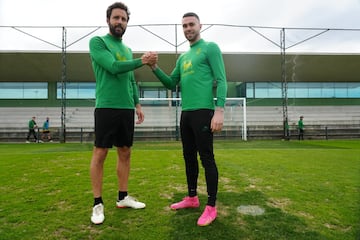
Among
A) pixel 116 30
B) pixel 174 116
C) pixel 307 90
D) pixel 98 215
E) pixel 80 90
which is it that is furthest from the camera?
pixel 307 90

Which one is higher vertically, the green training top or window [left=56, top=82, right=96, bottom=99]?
window [left=56, top=82, right=96, bottom=99]

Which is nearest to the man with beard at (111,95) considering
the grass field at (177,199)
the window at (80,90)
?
the grass field at (177,199)

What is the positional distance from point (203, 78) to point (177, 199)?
4.37 ft

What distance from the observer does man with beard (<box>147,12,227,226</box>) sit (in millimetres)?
2473

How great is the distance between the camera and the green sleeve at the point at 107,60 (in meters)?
2.38

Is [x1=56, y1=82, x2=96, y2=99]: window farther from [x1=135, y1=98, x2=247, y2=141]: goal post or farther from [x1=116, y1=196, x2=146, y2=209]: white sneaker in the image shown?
[x1=116, y1=196, x2=146, y2=209]: white sneaker

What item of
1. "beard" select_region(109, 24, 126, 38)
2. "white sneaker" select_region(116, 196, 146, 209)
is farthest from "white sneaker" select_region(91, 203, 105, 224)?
"beard" select_region(109, 24, 126, 38)

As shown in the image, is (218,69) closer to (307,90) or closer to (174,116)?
(174,116)

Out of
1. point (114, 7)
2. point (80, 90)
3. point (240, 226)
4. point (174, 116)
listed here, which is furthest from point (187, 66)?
point (80, 90)

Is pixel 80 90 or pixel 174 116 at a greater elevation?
pixel 80 90

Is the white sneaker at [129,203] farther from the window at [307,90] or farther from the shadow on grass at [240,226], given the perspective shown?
the window at [307,90]

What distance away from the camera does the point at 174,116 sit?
59.4ft

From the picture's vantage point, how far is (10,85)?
78.5 feet

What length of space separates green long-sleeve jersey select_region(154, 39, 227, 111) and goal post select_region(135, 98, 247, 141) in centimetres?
1314
